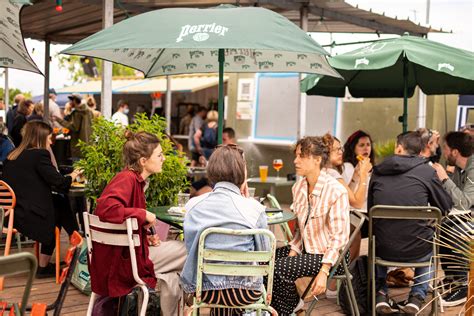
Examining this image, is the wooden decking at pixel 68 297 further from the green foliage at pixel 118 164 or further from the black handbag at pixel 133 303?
the black handbag at pixel 133 303

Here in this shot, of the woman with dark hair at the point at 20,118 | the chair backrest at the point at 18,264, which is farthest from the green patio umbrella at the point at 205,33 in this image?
the woman with dark hair at the point at 20,118

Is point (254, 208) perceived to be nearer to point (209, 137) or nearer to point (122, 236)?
point (122, 236)

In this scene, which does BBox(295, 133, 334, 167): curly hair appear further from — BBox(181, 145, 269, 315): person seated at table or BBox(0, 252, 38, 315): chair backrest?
BBox(0, 252, 38, 315): chair backrest

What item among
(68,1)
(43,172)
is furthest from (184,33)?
(68,1)

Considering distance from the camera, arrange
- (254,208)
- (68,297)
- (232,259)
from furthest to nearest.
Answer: (68,297) < (254,208) < (232,259)

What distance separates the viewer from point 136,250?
13.1ft

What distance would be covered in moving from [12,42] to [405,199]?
3.43 m

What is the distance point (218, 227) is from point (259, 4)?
5.28 meters

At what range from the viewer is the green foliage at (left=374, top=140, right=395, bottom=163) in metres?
11.3

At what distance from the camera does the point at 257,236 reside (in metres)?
3.56

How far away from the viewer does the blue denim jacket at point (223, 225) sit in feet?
11.5

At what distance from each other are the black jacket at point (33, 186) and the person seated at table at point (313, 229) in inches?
83.9

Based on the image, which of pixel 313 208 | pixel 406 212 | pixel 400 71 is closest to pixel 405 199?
pixel 406 212

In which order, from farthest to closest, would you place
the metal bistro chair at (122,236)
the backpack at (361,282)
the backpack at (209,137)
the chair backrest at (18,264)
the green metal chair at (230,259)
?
the backpack at (209,137) < the backpack at (361,282) < the metal bistro chair at (122,236) < the green metal chair at (230,259) < the chair backrest at (18,264)
